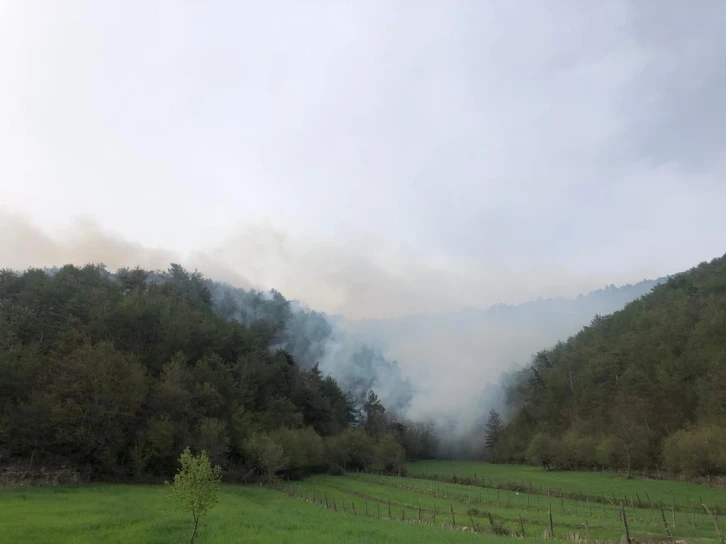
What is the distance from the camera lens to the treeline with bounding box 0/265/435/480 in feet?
199

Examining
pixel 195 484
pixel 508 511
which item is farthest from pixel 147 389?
pixel 508 511

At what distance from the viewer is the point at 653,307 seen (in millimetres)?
159875

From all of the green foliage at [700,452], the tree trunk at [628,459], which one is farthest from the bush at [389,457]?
the green foliage at [700,452]

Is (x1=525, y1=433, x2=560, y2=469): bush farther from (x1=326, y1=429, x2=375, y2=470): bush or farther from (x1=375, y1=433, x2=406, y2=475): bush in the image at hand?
(x1=326, y1=429, x2=375, y2=470): bush

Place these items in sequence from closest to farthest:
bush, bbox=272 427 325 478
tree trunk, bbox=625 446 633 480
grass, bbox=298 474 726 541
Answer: grass, bbox=298 474 726 541, bush, bbox=272 427 325 478, tree trunk, bbox=625 446 633 480

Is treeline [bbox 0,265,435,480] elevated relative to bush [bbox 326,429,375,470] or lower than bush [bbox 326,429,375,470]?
elevated

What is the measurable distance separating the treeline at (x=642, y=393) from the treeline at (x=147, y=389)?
4838cm

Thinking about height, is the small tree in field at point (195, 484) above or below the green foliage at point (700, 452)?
above

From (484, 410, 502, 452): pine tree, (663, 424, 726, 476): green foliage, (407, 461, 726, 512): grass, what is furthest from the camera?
(484, 410, 502, 452): pine tree

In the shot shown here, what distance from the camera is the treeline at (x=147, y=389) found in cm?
6066

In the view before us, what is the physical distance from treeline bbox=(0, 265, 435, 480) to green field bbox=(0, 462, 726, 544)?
10333mm

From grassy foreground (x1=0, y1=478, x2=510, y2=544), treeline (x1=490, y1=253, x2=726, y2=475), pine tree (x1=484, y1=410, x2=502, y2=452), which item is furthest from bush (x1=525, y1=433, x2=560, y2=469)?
grassy foreground (x1=0, y1=478, x2=510, y2=544)

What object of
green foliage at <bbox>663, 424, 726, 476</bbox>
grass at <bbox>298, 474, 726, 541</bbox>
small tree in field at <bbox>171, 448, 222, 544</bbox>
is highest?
small tree in field at <bbox>171, 448, 222, 544</bbox>

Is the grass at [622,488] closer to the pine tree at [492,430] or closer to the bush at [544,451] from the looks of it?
the bush at [544,451]
